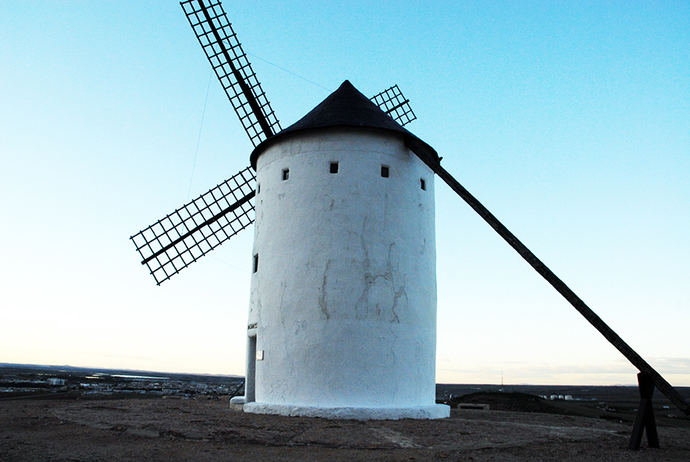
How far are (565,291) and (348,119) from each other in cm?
654

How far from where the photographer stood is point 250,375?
1500cm

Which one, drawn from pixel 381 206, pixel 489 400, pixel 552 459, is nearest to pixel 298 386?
pixel 381 206

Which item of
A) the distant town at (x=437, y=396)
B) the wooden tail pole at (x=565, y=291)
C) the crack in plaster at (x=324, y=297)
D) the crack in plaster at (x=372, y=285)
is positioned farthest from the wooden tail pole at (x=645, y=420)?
the distant town at (x=437, y=396)

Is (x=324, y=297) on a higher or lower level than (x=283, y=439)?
higher

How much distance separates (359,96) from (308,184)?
348 centimetres

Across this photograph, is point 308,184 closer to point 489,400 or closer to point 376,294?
point 376,294

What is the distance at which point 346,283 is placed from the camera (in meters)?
13.0

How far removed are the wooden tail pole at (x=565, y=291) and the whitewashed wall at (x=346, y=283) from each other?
158cm

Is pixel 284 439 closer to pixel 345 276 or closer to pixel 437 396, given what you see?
pixel 345 276

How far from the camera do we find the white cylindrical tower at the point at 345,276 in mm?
12719

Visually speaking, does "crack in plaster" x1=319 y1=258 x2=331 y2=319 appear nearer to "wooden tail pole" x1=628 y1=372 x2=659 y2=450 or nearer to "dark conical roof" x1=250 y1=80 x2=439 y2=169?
"dark conical roof" x1=250 y1=80 x2=439 y2=169

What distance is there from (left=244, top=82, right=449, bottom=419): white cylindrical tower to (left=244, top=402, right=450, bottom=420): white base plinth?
0.07 feet

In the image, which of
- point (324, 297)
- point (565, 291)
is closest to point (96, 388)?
point (324, 297)

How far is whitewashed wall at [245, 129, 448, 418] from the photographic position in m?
12.7
